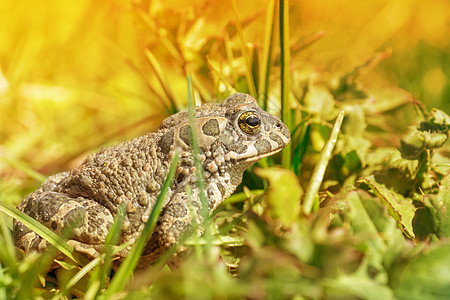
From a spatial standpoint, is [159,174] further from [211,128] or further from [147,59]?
[147,59]

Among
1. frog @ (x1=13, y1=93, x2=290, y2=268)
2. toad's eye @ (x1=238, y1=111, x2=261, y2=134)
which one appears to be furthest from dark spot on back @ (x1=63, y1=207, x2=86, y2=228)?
toad's eye @ (x1=238, y1=111, x2=261, y2=134)

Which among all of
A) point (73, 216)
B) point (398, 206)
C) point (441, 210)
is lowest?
point (398, 206)

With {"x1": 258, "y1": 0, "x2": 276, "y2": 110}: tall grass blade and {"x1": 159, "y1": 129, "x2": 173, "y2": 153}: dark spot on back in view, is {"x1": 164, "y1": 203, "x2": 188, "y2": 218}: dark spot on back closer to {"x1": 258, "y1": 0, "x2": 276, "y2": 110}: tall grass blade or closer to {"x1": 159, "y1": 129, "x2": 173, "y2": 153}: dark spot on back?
{"x1": 159, "y1": 129, "x2": 173, "y2": 153}: dark spot on back

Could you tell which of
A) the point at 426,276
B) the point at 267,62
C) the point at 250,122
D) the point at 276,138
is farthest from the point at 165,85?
the point at 426,276

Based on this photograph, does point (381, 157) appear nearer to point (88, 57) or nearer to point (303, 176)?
point (303, 176)

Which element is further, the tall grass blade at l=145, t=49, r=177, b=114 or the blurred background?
the blurred background
